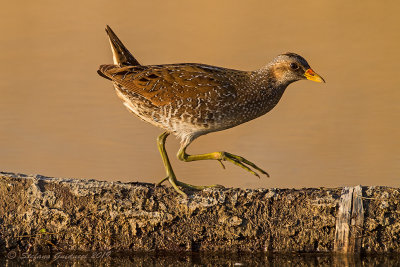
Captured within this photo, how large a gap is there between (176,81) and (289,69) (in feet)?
3.67

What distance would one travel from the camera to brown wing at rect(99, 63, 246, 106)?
20.9ft

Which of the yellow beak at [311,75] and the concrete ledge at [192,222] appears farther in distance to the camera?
the yellow beak at [311,75]

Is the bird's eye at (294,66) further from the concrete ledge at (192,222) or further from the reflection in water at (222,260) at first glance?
the reflection in water at (222,260)

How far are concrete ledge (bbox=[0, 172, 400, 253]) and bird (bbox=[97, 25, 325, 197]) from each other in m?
0.59

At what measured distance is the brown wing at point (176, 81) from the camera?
6379mm

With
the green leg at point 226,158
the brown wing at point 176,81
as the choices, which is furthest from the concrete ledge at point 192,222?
the brown wing at point 176,81

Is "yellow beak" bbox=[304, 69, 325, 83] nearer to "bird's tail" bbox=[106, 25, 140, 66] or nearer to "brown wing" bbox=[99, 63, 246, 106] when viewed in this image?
"brown wing" bbox=[99, 63, 246, 106]

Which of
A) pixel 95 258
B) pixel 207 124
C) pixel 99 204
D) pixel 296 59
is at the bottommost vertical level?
pixel 95 258

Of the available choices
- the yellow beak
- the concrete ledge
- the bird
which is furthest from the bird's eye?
the concrete ledge

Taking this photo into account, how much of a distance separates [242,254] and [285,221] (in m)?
0.43

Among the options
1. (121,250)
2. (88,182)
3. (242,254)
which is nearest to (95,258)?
(121,250)

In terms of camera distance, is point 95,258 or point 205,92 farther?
point 205,92

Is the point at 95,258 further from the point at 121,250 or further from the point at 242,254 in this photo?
the point at 242,254

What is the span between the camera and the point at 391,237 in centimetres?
→ 549
